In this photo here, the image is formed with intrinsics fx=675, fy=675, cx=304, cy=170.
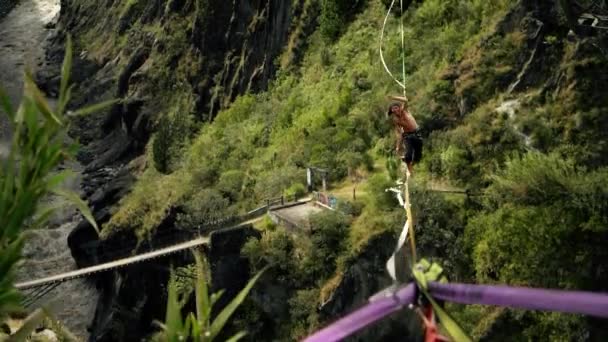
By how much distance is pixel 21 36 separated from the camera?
279 feet

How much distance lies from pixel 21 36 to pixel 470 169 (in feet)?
259

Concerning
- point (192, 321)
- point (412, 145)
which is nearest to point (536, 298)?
point (192, 321)

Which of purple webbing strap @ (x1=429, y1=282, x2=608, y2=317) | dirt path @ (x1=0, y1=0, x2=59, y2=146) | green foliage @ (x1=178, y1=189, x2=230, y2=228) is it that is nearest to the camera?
purple webbing strap @ (x1=429, y1=282, x2=608, y2=317)

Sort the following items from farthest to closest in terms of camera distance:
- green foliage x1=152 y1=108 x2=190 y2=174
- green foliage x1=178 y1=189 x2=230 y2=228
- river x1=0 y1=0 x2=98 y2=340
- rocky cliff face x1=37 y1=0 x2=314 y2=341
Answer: green foliage x1=152 y1=108 x2=190 y2=174 < river x1=0 y1=0 x2=98 y2=340 < rocky cliff face x1=37 y1=0 x2=314 y2=341 < green foliage x1=178 y1=189 x2=230 y2=228

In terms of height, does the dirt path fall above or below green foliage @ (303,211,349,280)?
above

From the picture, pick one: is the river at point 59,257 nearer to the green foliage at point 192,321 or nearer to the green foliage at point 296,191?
the green foliage at point 296,191

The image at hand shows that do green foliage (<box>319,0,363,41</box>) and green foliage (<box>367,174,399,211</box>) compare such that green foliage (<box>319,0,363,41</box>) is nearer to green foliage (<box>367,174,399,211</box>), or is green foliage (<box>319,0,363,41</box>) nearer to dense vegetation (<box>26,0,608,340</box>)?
dense vegetation (<box>26,0,608,340</box>)

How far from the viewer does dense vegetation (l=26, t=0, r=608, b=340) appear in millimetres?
16125

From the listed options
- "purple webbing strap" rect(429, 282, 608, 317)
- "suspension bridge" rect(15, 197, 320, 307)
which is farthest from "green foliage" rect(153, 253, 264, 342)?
"suspension bridge" rect(15, 197, 320, 307)

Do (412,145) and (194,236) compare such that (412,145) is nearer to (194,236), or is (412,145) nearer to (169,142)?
(194,236)

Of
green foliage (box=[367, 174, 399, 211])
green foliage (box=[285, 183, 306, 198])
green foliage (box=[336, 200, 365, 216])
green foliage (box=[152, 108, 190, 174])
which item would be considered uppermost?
green foliage (box=[367, 174, 399, 211])

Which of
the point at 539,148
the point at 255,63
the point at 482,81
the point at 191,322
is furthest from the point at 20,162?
the point at 255,63

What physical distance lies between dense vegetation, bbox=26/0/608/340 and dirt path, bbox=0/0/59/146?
38269 millimetres

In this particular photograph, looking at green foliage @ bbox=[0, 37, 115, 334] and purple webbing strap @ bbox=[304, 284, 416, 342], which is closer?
purple webbing strap @ bbox=[304, 284, 416, 342]
